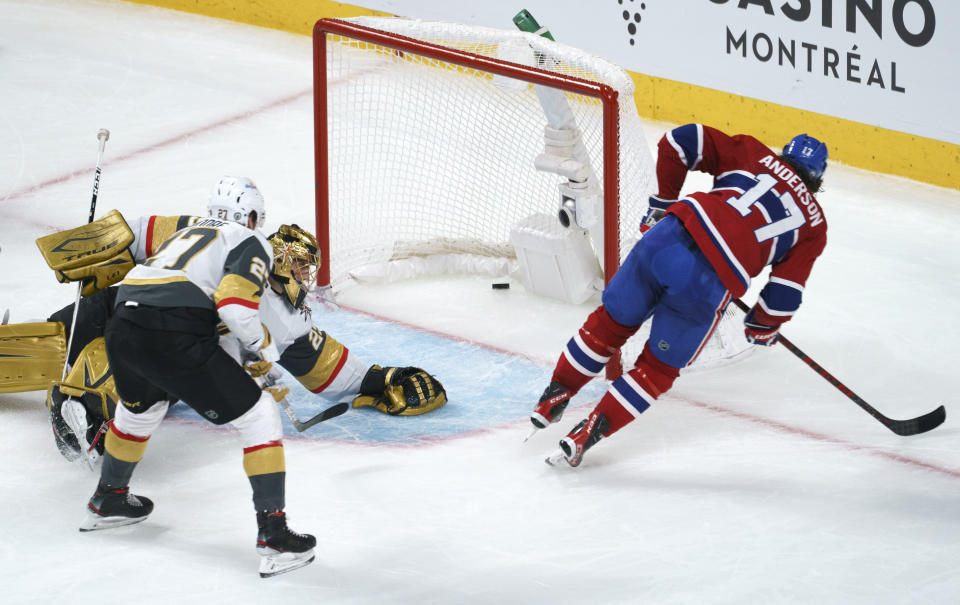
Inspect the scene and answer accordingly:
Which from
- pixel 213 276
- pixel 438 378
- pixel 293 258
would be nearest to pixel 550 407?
pixel 438 378

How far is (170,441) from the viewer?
11.5 feet

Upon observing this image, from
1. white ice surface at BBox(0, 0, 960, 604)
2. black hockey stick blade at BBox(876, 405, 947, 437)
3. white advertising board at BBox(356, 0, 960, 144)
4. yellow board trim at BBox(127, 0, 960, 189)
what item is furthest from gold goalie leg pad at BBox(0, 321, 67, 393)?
yellow board trim at BBox(127, 0, 960, 189)

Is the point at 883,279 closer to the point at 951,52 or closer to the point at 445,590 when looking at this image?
the point at 951,52

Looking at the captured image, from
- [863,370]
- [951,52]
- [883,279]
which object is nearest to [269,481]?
[863,370]

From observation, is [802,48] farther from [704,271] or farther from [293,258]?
[293,258]

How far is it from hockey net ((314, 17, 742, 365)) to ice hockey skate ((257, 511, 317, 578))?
1636mm

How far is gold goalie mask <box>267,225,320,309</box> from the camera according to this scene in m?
3.36

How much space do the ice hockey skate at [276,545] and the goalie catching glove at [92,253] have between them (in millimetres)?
828

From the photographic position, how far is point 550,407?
345 centimetres

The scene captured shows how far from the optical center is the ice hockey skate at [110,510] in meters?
3.04

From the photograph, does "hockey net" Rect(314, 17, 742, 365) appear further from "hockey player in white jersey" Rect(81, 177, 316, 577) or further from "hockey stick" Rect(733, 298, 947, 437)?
"hockey player in white jersey" Rect(81, 177, 316, 577)

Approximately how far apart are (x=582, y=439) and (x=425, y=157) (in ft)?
5.59

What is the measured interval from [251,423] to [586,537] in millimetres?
824

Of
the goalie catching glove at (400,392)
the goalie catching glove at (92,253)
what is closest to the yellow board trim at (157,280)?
the goalie catching glove at (92,253)
